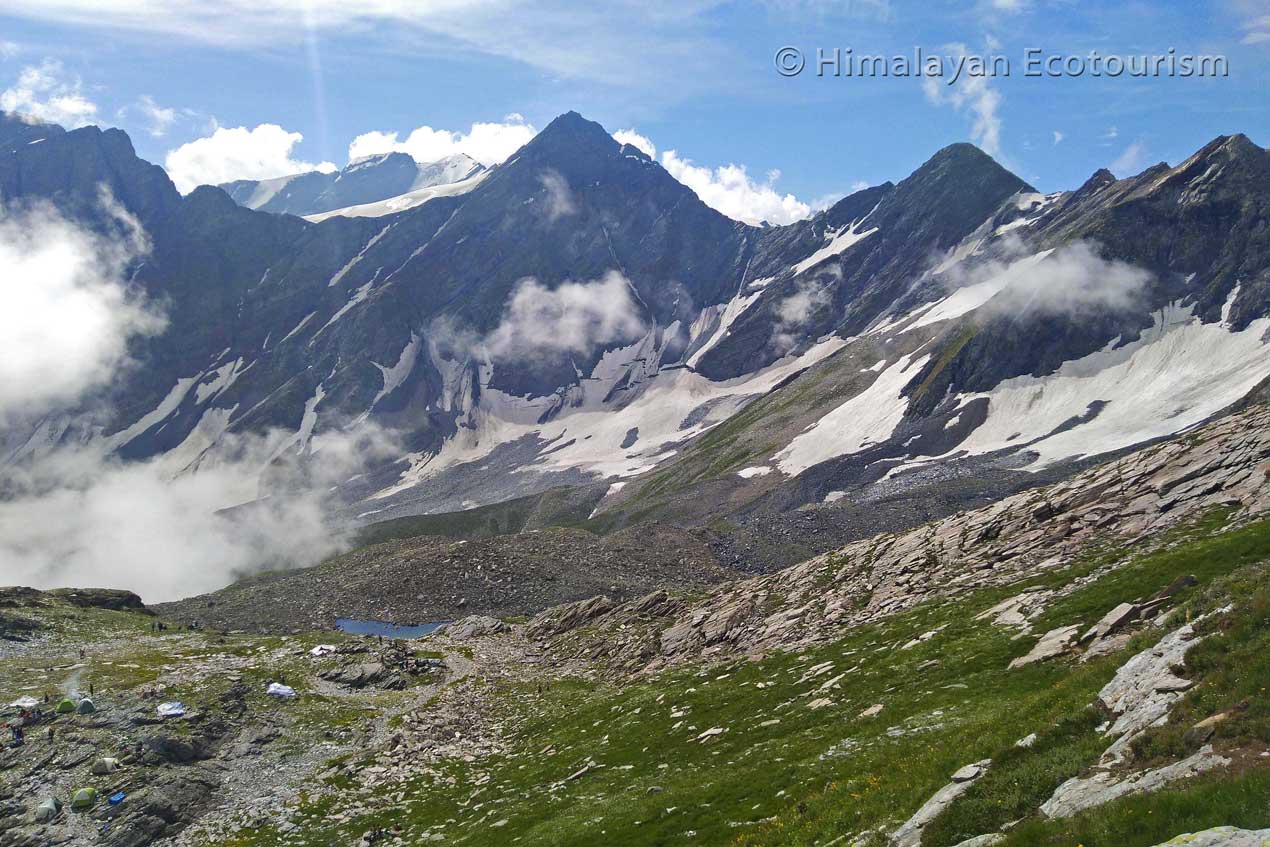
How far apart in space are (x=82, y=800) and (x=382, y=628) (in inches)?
3574

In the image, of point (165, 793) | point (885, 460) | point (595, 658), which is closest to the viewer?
point (165, 793)

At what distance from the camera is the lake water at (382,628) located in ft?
435

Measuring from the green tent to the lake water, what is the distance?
273ft

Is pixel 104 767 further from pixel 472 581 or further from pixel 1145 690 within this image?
pixel 472 581

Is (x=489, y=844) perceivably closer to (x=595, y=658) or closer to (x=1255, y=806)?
(x=1255, y=806)

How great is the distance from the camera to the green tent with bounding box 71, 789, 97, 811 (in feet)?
155

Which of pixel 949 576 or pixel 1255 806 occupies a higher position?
pixel 1255 806

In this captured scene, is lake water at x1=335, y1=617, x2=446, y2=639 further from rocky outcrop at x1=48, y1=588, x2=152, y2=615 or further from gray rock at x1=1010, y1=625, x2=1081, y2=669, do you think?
gray rock at x1=1010, y1=625, x2=1081, y2=669

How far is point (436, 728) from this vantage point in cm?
6153

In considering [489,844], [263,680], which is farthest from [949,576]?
[263,680]

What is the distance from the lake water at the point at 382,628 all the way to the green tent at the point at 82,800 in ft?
273

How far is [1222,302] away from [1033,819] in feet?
752

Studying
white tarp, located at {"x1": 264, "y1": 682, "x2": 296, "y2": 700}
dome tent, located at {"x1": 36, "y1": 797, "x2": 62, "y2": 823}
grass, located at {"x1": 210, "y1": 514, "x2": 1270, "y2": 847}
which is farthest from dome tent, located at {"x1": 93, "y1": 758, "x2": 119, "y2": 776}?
white tarp, located at {"x1": 264, "y1": 682, "x2": 296, "y2": 700}

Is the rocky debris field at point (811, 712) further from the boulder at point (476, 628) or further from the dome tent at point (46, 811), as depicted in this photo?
the boulder at point (476, 628)
